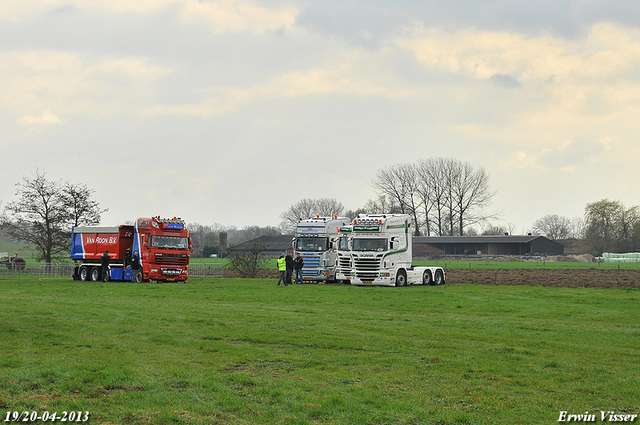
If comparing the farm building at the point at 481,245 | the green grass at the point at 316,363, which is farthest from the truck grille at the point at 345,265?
the farm building at the point at 481,245

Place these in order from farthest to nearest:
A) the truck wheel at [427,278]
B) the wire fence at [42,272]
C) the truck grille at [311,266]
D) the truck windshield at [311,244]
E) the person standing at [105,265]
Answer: the wire fence at [42,272] → the person standing at [105,265] → the truck windshield at [311,244] → the truck grille at [311,266] → the truck wheel at [427,278]

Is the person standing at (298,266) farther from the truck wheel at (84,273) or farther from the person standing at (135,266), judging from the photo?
the truck wheel at (84,273)

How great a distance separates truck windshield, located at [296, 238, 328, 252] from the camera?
35.6 m

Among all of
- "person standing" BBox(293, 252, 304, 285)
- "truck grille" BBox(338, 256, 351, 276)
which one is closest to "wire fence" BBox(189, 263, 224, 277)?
"person standing" BBox(293, 252, 304, 285)

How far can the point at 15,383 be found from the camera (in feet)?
27.3

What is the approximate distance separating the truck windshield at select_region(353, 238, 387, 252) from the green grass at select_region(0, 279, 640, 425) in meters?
12.2

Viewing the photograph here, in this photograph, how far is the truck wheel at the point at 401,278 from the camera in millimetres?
31925

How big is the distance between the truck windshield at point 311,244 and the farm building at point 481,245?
7230cm

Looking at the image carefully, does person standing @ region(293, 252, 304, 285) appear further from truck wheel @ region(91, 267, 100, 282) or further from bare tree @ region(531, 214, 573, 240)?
bare tree @ region(531, 214, 573, 240)

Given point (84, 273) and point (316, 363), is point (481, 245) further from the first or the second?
point (316, 363)

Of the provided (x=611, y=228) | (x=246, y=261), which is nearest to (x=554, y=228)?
(x=611, y=228)

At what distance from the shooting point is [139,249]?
34.8 meters

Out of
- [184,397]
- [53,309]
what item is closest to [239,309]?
[53,309]

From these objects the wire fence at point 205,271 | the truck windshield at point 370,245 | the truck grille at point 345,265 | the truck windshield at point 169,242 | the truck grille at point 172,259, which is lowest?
the wire fence at point 205,271
